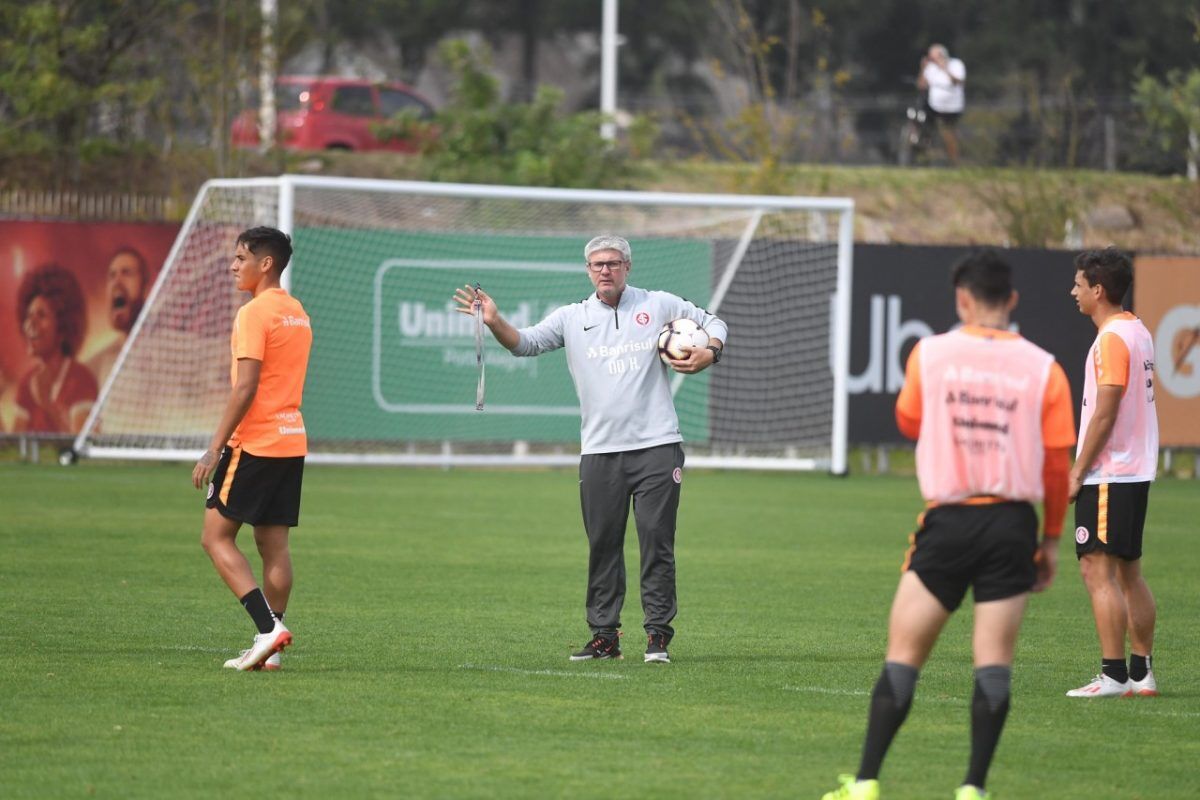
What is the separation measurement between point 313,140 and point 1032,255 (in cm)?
1481

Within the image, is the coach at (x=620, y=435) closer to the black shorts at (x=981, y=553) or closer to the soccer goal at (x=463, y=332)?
the black shorts at (x=981, y=553)

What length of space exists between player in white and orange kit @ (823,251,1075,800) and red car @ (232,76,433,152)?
26.3m

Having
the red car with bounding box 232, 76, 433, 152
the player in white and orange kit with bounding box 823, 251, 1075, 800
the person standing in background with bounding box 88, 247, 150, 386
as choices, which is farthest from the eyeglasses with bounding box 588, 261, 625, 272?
the red car with bounding box 232, 76, 433, 152

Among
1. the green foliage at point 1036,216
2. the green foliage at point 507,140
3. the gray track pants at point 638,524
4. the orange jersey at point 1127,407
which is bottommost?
the gray track pants at point 638,524

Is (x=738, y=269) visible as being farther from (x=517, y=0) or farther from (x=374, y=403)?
(x=517, y=0)

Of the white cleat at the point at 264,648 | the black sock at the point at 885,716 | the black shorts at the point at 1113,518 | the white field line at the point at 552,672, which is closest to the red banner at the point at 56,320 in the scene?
the white cleat at the point at 264,648

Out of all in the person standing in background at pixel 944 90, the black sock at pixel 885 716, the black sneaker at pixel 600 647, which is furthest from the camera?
the person standing in background at pixel 944 90

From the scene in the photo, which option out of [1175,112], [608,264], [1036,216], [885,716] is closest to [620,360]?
[608,264]

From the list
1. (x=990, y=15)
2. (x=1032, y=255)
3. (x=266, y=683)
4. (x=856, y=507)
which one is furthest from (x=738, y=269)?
(x=990, y=15)

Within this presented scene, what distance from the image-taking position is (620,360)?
9.71 m

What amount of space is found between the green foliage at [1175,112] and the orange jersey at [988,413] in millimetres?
26821

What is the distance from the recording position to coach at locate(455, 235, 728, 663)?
378 inches

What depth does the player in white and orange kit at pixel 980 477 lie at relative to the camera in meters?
6.21

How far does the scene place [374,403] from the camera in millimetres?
22453
